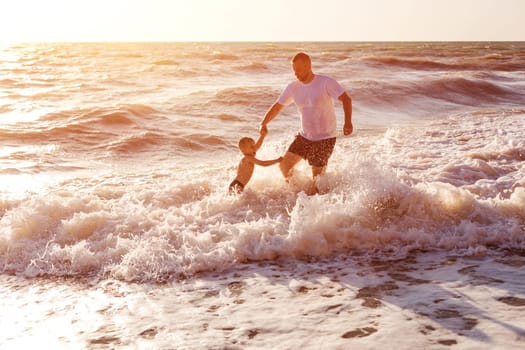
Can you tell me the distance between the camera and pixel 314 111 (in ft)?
21.1

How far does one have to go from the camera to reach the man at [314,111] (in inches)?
247

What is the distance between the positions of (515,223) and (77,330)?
428cm

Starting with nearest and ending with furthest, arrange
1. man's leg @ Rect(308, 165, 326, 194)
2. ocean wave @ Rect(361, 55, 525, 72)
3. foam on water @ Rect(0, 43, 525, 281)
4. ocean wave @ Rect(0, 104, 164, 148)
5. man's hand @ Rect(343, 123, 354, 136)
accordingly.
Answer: foam on water @ Rect(0, 43, 525, 281)
man's hand @ Rect(343, 123, 354, 136)
man's leg @ Rect(308, 165, 326, 194)
ocean wave @ Rect(0, 104, 164, 148)
ocean wave @ Rect(361, 55, 525, 72)

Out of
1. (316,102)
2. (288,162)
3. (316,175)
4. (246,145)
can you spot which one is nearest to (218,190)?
(246,145)

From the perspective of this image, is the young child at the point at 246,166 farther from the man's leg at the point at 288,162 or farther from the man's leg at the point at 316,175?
the man's leg at the point at 316,175

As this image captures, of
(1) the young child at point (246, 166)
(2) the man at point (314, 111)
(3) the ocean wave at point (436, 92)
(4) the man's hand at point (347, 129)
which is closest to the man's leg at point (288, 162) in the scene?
(2) the man at point (314, 111)

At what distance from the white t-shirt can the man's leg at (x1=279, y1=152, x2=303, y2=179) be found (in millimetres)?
313

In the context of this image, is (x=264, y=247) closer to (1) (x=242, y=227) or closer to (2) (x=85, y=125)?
(1) (x=242, y=227)

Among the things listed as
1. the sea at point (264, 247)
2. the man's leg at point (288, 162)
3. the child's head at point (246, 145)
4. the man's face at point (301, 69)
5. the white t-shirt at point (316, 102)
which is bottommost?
the sea at point (264, 247)

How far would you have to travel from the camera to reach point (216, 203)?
6.41m

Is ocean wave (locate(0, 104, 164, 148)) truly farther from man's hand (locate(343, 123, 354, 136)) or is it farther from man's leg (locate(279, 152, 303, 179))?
man's hand (locate(343, 123, 354, 136))

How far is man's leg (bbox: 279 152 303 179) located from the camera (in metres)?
Result: 6.74

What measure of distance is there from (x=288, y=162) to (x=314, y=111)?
77 centimetres

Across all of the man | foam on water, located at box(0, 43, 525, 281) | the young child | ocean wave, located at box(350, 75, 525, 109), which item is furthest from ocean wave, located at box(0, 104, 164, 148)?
ocean wave, located at box(350, 75, 525, 109)
